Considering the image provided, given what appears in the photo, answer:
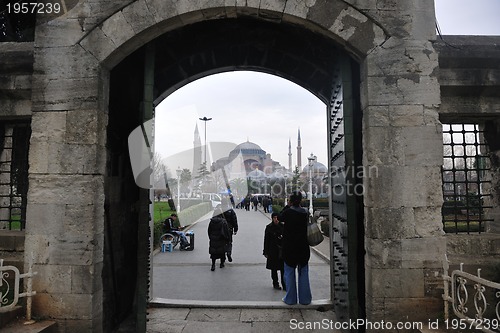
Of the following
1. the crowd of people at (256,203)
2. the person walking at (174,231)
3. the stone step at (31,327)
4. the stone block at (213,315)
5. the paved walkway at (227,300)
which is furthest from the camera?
the crowd of people at (256,203)

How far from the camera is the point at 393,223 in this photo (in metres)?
3.81

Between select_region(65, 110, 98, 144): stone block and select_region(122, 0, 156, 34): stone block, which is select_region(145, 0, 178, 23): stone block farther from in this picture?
select_region(65, 110, 98, 144): stone block

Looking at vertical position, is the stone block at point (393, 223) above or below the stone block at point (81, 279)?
above

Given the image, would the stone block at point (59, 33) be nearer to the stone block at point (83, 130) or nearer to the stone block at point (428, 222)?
the stone block at point (83, 130)

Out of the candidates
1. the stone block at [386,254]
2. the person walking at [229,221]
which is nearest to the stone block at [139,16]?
the stone block at [386,254]

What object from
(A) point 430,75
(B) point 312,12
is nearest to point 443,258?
(A) point 430,75

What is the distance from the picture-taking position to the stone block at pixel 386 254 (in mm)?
3775

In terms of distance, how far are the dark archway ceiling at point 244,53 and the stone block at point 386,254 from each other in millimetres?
2552

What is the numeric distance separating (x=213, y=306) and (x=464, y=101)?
15.0 ft

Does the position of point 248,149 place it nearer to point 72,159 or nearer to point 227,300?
point 227,300

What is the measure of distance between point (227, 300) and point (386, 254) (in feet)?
10.6

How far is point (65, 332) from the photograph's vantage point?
3822mm

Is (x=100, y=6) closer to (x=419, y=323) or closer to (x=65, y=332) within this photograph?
(x=65, y=332)

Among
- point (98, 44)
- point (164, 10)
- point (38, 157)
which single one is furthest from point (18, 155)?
point (164, 10)
